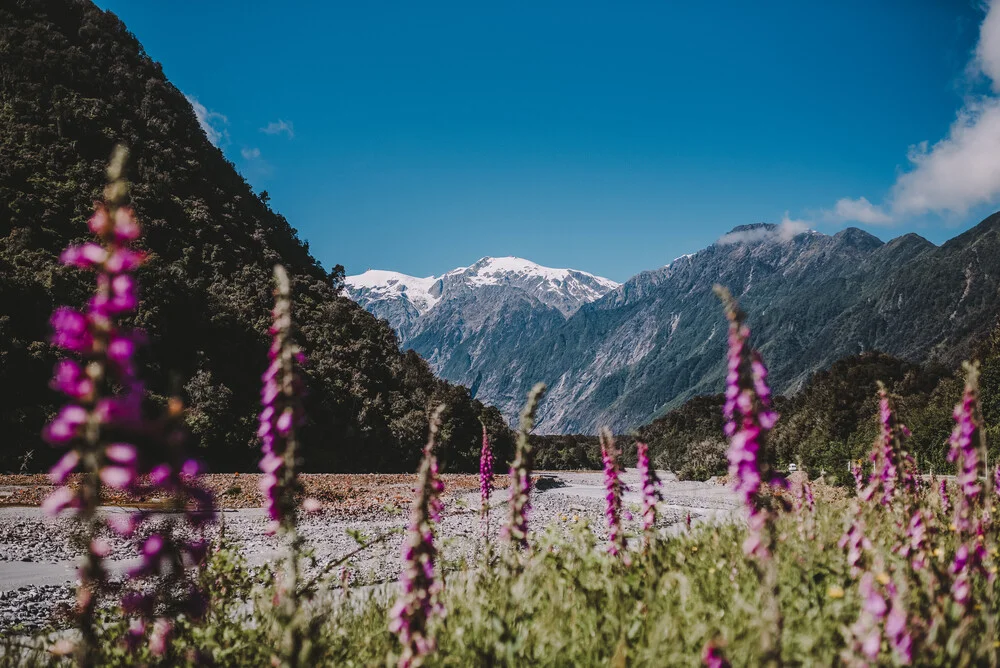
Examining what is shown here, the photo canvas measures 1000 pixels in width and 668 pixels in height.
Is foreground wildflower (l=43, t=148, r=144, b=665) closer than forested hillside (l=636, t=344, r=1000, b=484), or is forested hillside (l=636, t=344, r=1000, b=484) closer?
foreground wildflower (l=43, t=148, r=144, b=665)

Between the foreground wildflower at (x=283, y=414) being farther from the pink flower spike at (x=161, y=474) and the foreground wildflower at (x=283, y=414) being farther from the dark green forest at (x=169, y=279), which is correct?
the dark green forest at (x=169, y=279)

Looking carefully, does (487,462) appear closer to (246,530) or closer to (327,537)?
(327,537)

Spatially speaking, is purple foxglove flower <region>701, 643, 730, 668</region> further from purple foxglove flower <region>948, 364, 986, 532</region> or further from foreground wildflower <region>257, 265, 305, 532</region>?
purple foxglove flower <region>948, 364, 986, 532</region>

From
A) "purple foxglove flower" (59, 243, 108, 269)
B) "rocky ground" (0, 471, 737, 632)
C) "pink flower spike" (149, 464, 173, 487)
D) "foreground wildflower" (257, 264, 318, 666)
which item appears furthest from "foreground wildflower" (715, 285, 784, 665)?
"rocky ground" (0, 471, 737, 632)

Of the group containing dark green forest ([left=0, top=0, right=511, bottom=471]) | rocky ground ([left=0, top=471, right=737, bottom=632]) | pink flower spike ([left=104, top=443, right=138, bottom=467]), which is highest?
dark green forest ([left=0, top=0, right=511, bottom=471])

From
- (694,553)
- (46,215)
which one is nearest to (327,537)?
(694,553)

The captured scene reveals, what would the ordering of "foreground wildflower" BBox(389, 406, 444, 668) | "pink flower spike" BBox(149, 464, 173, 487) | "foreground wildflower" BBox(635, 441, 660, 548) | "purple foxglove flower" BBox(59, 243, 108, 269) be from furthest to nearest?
"foreground wildflower" BBox(635, 441, 660, 548), "foreground wildflower" BBox(389, 406, 444, 668), "pink flower spike" BBox(149, 464, 173, 487), "purple foxglove flower" BBox(59, 243, 108, 269)

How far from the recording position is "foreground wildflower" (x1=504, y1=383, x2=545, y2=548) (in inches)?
133

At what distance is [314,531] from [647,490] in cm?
1246

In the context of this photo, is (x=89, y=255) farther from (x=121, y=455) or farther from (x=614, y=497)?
(x=614, y=497)

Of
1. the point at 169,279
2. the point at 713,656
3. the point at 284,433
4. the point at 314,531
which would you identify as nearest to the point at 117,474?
the point at 284,433

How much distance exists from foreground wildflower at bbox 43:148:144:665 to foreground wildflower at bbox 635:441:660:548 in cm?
405

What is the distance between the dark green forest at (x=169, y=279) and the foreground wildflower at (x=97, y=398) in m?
35.6

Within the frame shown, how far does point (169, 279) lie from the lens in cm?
4362
